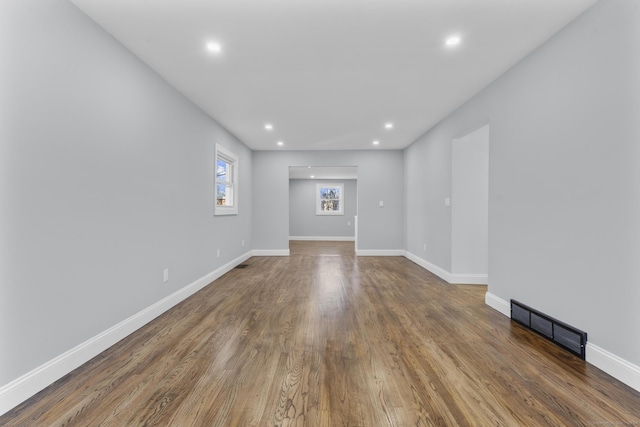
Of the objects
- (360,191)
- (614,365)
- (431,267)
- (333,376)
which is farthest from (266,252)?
(614,365)

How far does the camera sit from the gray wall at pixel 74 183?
1.49m

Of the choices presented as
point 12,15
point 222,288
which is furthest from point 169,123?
point 222,288

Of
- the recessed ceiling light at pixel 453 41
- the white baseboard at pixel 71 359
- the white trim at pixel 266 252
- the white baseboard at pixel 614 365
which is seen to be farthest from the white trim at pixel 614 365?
the white trim at pixel 266 252

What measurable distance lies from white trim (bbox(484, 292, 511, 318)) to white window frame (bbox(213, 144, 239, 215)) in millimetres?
3766

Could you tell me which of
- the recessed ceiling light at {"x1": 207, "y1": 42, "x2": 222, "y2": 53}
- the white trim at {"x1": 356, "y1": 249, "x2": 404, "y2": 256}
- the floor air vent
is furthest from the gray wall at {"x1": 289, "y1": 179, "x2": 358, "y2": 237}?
the recessed ceiling light at {"x1": 207, "y1": 42, "x2": 222, "y2": 53}

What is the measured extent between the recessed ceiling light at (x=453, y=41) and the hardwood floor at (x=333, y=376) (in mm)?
2389

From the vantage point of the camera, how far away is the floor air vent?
1.93 meters

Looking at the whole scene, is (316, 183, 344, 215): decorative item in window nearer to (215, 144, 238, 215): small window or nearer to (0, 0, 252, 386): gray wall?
(215, 144, 238, 215): small window

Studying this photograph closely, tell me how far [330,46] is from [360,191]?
4211 mm

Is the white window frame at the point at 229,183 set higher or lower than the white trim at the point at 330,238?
higher

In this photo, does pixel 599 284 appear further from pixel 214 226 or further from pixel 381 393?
pixel 214 226

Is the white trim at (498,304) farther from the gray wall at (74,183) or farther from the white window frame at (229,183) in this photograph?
the white window frame at (229,183)

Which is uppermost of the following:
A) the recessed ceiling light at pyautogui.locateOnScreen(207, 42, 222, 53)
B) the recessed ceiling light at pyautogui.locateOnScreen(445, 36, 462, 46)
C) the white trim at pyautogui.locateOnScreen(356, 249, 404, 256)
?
the recessed ceiling light at pyautogui.locateOnScreen(445, 36, 462, 46)

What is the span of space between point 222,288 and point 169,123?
6.96ft
